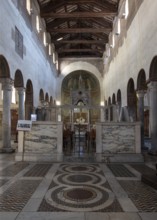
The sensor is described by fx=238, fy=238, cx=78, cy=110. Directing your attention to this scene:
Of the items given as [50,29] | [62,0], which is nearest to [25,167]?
[62,0]

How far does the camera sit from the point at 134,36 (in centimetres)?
1385

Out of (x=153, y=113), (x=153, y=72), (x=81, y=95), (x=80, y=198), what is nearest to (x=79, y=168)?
(x=80, y=198)

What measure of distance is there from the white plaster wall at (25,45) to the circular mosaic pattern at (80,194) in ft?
24.1

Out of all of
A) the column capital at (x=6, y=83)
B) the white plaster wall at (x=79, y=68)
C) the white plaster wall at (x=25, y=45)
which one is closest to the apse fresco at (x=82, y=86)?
the white plaster wall at (x=79, y=68)

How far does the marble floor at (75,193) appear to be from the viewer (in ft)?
14.2

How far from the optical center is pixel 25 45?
48.5ft

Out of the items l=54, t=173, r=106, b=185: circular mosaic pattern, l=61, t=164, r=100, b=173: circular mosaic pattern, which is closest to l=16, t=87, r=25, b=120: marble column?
l=61, t=164, r=100, b=173: circular mosaic pattern

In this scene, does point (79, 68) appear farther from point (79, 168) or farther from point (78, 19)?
point (79, 168)

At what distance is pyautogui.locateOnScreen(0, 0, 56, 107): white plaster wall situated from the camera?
10938 millimetres

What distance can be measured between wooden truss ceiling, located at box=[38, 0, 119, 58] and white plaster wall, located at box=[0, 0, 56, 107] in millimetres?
3399

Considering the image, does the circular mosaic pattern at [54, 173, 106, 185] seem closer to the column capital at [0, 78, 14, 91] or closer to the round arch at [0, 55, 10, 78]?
the column capital at [0, 78, 14, 91]

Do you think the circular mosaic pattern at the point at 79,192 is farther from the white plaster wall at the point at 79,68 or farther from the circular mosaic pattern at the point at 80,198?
the white plaster wall at the point at 79,68

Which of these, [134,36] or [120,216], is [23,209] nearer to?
[120,216]

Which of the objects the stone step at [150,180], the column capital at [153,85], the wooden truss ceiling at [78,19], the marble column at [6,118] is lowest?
the stone step at [150,180]
